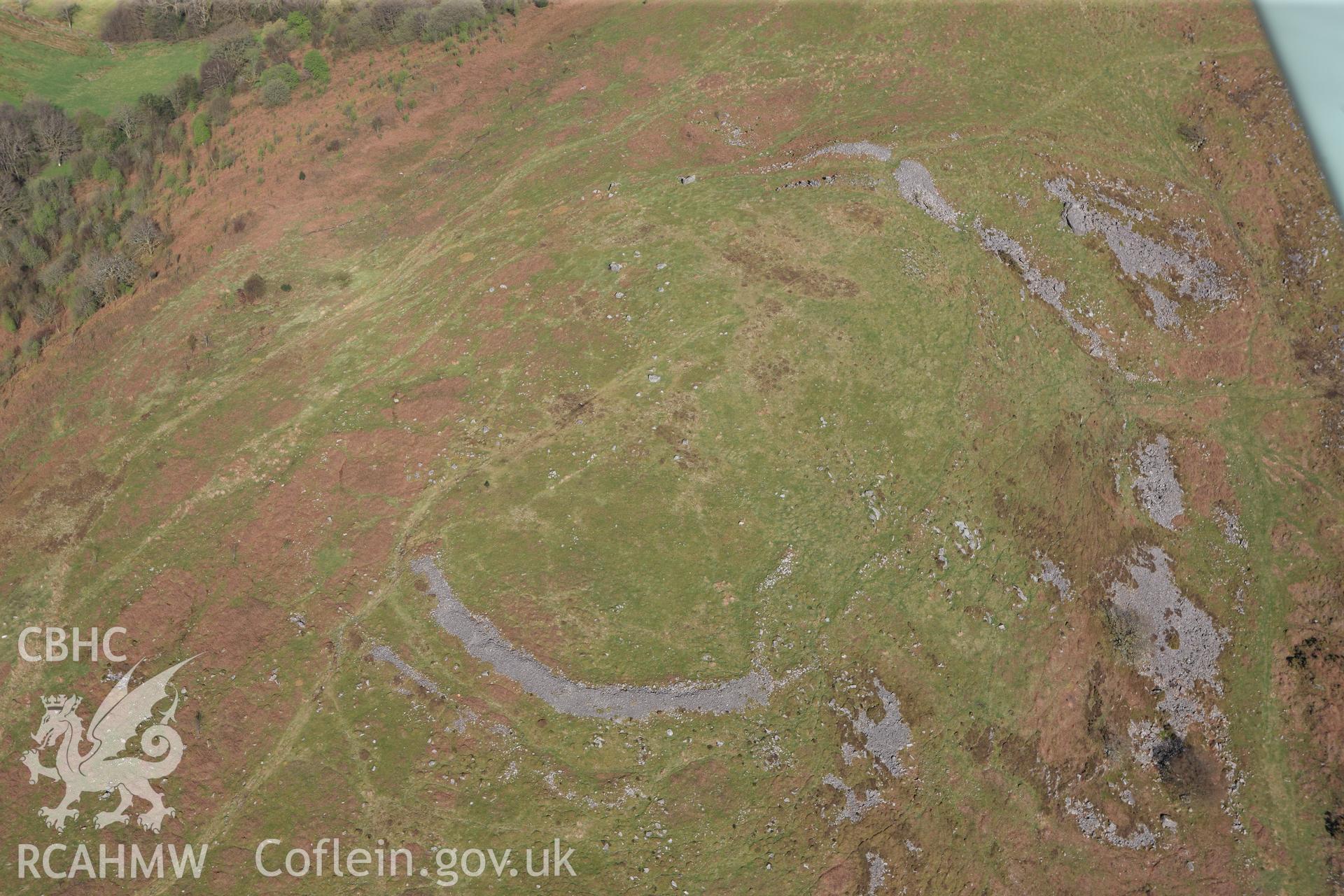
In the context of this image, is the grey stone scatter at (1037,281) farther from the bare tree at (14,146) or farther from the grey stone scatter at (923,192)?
the bare tree at (14,146)

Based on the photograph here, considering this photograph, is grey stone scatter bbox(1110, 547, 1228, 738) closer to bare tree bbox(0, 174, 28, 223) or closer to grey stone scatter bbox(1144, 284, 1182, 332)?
grey stone scatter bbox(1144, 284, 1182, 332)

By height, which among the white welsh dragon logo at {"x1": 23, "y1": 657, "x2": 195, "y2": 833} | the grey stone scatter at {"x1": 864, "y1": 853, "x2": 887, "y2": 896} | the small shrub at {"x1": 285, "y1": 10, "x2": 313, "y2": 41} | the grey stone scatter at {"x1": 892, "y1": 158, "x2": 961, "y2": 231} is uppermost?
the small shrub at {"x1": 285, "y1": 10, "x2": 313, "y2": 41}

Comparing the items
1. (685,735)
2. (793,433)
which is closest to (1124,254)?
(793,433)

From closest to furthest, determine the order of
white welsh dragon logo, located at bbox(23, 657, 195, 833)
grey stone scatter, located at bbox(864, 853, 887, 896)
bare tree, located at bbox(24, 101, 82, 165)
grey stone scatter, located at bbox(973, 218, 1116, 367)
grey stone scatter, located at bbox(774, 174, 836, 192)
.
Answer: white welsh dragon logo, located at bbox(23, 657, 195, 833) → grey stone scatter, located at bbox(864, 853, 887, 896) → grey stone scatter, located at bbox(973, 218, 1116, 367) → grey stone scatter, located at bbox(774, 174, 836, 192) → bare tree, located at bbox(24, 101, 82, 165)

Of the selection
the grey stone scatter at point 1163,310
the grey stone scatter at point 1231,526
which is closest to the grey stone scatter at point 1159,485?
the grey stone scatter at point 1231,526

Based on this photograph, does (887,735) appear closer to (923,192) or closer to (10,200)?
(923,192)

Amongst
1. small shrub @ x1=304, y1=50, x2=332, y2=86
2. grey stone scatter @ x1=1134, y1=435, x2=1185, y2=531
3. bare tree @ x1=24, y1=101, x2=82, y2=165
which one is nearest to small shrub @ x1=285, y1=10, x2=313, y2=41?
small shrub @ x1=304, y1=50, x2=332, y2=86

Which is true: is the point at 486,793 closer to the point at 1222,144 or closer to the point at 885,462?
the point at 885,462
